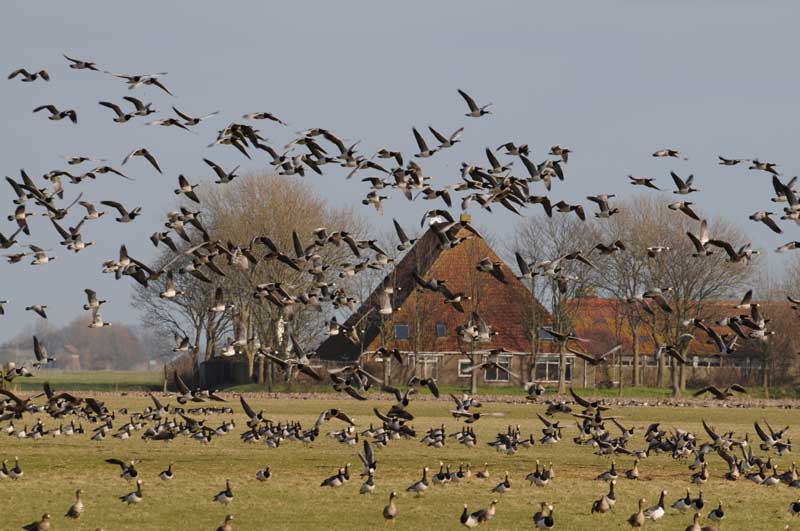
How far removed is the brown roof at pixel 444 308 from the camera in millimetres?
97812

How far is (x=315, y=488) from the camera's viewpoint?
1227 inches

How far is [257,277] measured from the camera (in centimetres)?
9712

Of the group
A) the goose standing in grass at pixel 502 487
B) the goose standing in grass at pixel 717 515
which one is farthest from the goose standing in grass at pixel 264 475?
the goose standing in grass at pixel 717 515

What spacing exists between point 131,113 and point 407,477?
38.2ft

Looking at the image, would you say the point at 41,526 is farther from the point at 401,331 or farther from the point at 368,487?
the point at 401,331

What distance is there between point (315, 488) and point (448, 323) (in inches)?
2731

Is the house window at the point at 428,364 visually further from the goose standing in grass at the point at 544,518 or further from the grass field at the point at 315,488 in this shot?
the goose standing in grass at the point at 544,518

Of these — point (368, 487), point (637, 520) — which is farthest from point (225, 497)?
point (637, 520)

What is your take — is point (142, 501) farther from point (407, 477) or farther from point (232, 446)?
point (232, 446)

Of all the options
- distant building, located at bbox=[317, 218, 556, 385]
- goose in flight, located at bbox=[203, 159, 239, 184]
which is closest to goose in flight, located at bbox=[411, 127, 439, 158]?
goose in flight, located at bbox=[203, 159, 239, 184]

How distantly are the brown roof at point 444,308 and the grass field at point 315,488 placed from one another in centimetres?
5014

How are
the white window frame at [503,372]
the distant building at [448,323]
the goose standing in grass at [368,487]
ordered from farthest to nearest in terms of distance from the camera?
the distant building at [448,323] → the white window frame at [503,372] → the goose standing in grass at [368,487]

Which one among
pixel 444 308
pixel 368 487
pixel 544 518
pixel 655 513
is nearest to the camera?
pixel 544 518

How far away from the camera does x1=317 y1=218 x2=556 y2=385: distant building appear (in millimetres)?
96562
